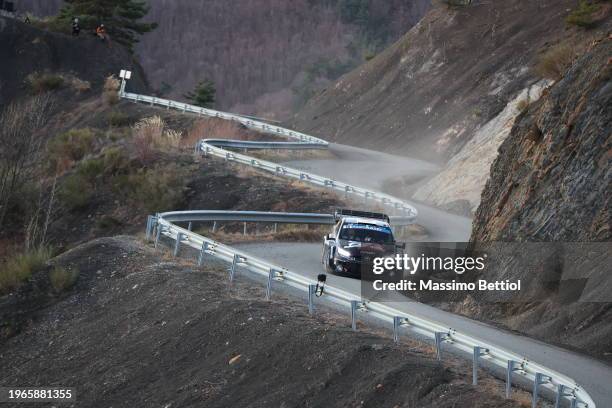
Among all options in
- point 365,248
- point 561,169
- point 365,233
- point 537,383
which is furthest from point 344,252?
point 537,383

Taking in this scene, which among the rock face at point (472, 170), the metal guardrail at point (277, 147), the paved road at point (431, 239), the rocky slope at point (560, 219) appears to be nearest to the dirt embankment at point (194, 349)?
the paved road at point (431, 239)

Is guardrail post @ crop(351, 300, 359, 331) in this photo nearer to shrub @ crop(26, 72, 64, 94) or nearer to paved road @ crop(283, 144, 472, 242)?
paved road @ crop(283, 144, 472, 242)

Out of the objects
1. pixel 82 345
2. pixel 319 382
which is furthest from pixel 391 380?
pixel 82 345

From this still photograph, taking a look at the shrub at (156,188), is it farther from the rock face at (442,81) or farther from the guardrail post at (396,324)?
the guardrail post at (396,324)

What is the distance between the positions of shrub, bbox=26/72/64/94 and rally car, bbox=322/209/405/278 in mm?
40515

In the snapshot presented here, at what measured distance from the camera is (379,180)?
49.0 m

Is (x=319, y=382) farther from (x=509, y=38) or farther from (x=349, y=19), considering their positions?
(x=349, y=19)

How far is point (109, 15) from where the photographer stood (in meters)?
72.2

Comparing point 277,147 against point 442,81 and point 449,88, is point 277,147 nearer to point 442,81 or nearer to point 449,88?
point 449,88

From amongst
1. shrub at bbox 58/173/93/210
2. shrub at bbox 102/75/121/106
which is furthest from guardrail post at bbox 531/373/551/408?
shrub at bbox 102/75/121/106

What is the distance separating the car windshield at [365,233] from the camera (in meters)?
24.6

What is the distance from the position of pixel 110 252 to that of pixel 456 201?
18.8 meters

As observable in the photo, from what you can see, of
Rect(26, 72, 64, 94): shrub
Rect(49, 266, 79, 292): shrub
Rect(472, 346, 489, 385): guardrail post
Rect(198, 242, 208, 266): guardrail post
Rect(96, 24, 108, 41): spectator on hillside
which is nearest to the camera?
Rect(472, 346, 489, 385): guardrail post

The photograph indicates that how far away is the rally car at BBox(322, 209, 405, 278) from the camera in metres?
23.8
